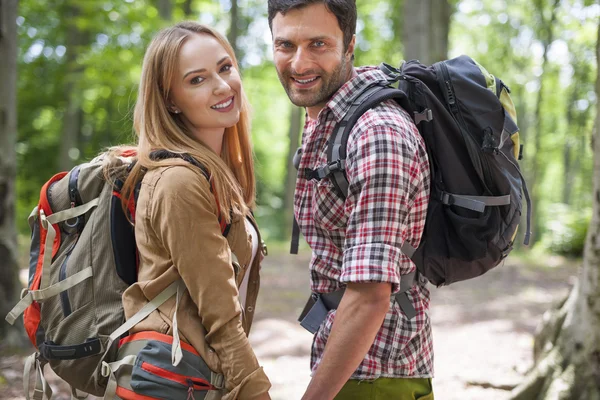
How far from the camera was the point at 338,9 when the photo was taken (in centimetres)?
215

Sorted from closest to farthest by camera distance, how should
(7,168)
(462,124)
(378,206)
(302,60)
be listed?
(378,206) < (462,124) < (302,60) < (7,168)

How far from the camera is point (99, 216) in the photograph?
6.59ft

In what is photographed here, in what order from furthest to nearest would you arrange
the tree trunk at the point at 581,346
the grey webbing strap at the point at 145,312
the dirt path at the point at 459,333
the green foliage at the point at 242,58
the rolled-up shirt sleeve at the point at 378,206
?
the green foliage at the point at 242,58 → the dirt path at the point at 459,333 → the tree trunk at the point at 581,346 → the grey webbing strap at the point at 145,312 → the rolled-up shirt sleeve at the point at 378,206

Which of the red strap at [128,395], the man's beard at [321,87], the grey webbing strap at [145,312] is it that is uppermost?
the man's beard at [321,87]

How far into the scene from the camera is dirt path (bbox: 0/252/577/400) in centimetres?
528

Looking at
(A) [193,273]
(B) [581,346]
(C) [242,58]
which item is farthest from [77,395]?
(C) [242,58]

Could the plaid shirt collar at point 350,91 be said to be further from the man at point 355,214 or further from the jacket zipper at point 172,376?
the jacket zipper at point 172,376

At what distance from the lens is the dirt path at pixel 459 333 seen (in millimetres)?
5281

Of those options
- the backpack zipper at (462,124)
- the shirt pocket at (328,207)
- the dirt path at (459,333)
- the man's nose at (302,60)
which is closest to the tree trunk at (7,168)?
the dirt path at (459,333)

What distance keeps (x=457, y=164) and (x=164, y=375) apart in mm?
1179

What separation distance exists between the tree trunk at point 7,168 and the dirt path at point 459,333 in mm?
620

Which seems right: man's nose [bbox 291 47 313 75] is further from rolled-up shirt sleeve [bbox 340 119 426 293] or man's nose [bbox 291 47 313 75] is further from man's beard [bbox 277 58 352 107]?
rolled-up shirt sleeve [bbox 340 119 426 293]

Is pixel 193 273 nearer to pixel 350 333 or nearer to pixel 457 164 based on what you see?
pixel 350 333

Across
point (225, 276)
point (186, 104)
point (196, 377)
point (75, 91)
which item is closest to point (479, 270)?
point (225, 276)
